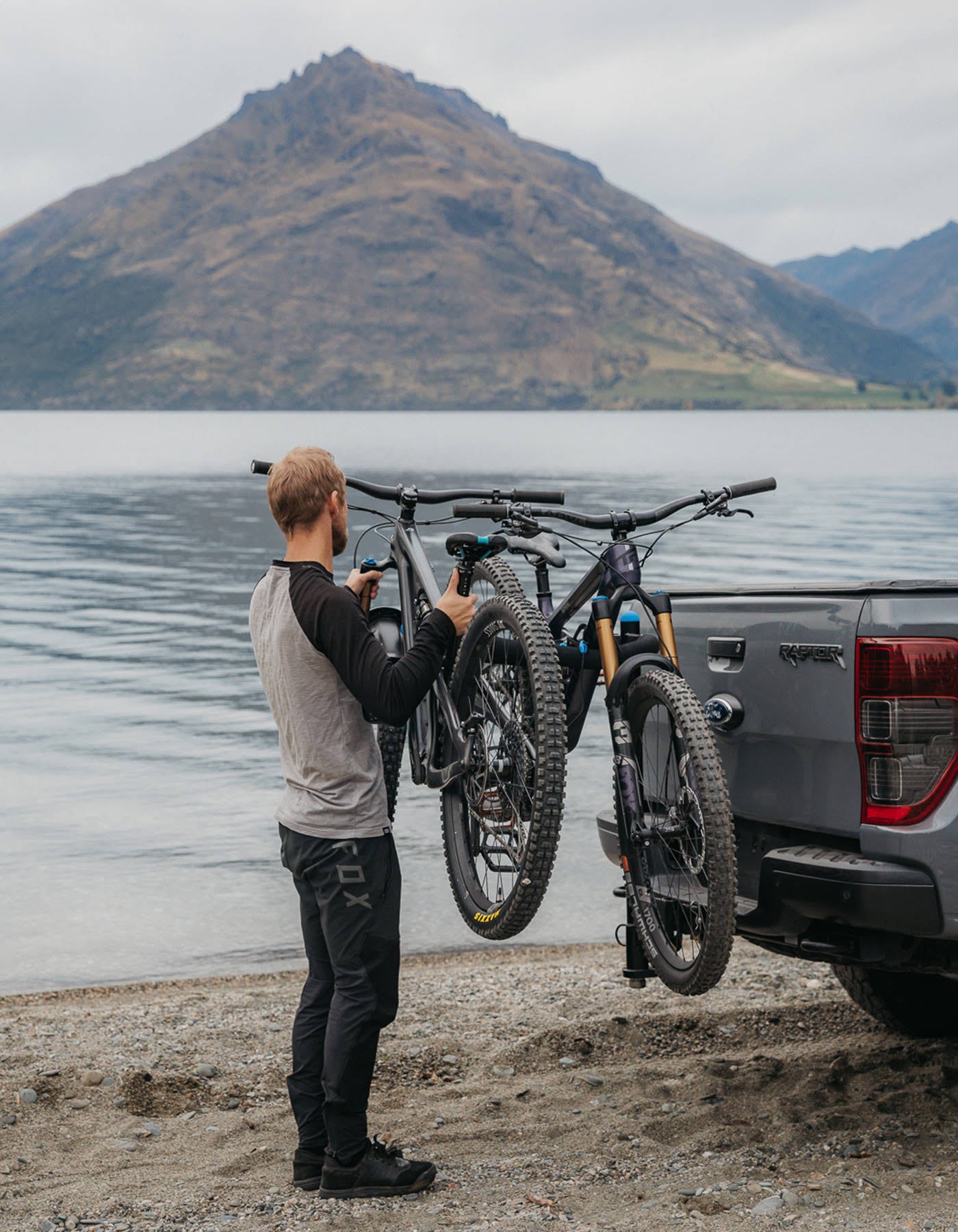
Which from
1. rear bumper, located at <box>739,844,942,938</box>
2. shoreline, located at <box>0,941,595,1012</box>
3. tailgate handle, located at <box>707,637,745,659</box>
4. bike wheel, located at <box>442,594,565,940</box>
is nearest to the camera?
rear bumper, located at <box>739,844,942,938</box>

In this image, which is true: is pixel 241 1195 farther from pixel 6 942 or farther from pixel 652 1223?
pixel 6 942

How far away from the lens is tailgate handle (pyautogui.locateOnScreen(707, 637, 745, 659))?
4.80m

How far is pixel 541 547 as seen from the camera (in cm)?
505

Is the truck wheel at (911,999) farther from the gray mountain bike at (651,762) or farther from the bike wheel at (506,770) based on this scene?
the bike wheel at (506,770)

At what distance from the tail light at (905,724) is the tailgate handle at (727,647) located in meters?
0.65

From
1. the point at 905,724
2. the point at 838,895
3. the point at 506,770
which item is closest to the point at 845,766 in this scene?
the point at 905,724

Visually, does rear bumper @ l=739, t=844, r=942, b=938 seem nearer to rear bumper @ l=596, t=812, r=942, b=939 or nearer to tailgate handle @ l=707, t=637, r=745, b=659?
rear bumper @ l=596, t=812, r=942, b=939

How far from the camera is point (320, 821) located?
14.3 ft

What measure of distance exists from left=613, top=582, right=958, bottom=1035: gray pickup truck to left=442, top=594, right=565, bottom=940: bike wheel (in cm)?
67

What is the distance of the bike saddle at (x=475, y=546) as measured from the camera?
5035 millimetres

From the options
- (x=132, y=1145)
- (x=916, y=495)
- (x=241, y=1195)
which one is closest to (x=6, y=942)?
(x=132, y=1145)

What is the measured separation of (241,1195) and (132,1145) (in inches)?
28.7

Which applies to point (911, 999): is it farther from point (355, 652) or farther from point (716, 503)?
point (355, 652)

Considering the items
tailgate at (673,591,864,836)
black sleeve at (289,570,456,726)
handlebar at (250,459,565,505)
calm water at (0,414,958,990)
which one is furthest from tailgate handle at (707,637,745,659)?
calm water at (0,414,958,990)
